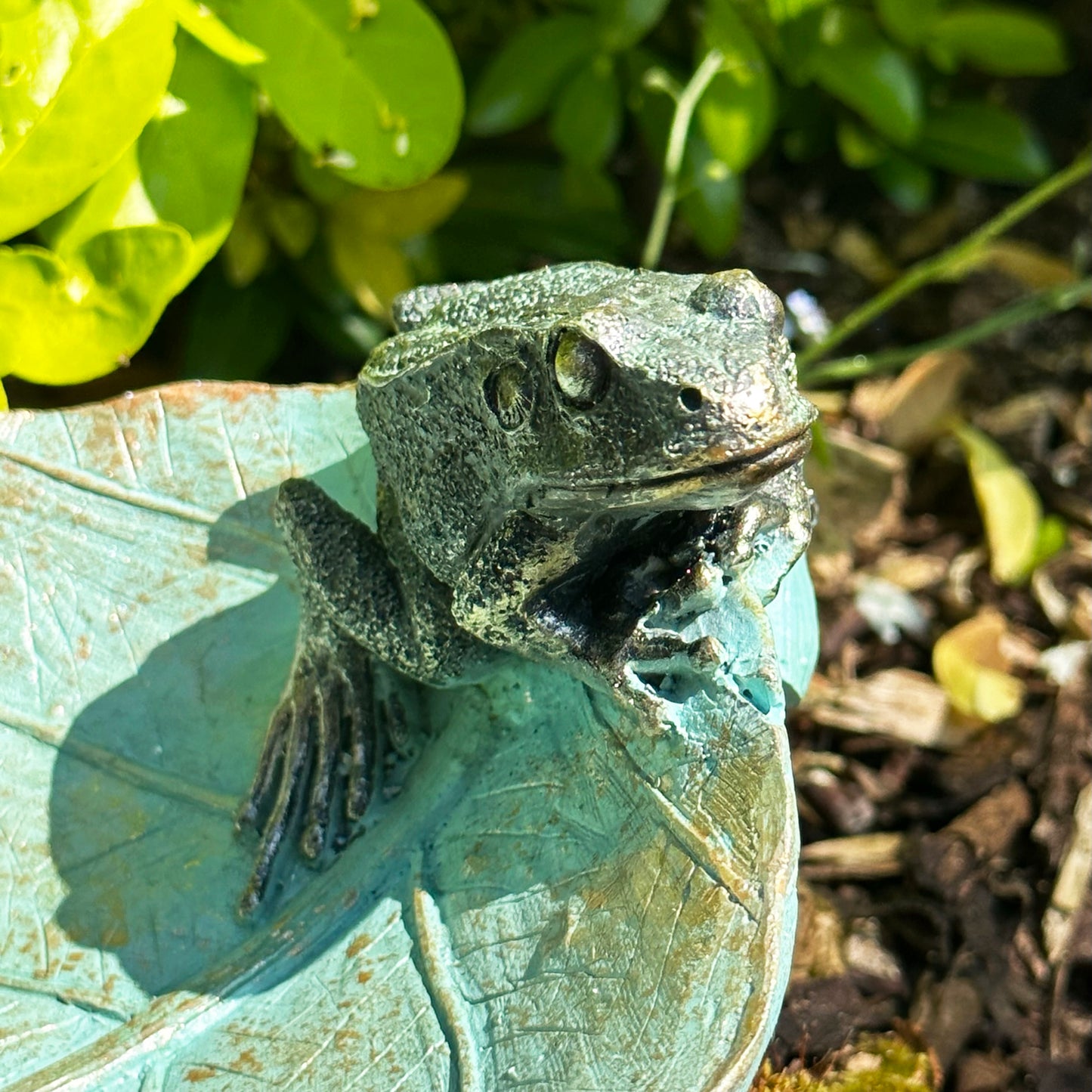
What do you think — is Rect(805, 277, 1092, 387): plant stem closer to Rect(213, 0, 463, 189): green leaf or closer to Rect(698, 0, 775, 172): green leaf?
Rect(698, 0, 775, 172): green leaf

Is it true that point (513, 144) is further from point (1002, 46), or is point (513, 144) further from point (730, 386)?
point (730, 386)

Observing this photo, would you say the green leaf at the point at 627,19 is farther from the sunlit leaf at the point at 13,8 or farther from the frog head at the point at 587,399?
the frog head at the point at 587,399

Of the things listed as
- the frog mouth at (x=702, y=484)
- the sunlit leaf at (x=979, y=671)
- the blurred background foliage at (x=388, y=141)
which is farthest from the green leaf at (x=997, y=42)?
the frog mouth at (x=702, y=484)

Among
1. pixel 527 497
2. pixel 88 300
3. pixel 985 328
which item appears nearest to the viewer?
pixel 527 497

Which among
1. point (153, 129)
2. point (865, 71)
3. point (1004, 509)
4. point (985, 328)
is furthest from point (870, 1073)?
point (865, 71)

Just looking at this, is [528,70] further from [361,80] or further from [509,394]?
[509,394]
